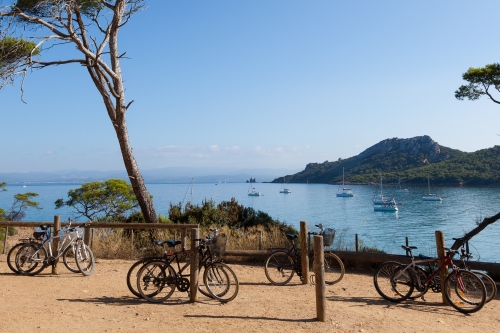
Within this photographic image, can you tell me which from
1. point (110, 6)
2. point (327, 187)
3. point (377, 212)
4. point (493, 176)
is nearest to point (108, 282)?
point (110, 6)

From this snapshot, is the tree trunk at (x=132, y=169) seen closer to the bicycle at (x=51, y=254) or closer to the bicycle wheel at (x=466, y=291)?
the bicycle at (x=51, y=254)

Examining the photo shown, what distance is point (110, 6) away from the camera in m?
13.2

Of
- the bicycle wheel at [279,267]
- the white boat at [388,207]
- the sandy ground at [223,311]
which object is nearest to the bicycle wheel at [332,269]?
the sandy ground at [223,311]

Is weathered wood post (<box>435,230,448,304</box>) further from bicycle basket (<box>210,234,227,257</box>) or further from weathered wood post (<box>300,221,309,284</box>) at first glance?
bicycle basket (<box>210,234,227,257</box>)

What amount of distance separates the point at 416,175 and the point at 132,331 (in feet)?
292

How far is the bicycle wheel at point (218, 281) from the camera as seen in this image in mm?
6469

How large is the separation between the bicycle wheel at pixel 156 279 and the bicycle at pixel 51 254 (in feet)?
8.44

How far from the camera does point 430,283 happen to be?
685 cm

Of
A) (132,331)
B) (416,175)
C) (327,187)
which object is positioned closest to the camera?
(132,331)

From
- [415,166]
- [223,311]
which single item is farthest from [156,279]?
[415,166]

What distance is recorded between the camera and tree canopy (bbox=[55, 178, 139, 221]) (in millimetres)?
27062

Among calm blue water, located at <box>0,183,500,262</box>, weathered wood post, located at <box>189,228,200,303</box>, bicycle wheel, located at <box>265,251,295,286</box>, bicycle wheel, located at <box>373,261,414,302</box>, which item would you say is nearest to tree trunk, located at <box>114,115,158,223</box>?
bicycle wheel, located at <box>265,251,295,286</box>

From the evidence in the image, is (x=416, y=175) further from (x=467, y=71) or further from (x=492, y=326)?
(x=492, y=326)

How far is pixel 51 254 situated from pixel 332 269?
562cm
